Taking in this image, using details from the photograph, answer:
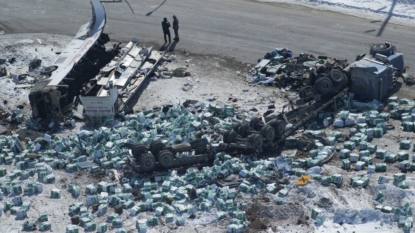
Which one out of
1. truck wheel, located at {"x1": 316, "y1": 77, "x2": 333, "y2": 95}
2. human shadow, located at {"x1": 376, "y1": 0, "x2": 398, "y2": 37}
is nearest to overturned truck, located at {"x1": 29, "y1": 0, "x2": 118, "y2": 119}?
truck wheel, located at {"x1": 316, "y1": 77, "x2": 333, "y2": 95}

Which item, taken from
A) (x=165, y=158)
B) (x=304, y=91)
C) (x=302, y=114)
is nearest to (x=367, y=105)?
(x=304, y=91)

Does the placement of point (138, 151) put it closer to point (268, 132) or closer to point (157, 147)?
point (157, 147)

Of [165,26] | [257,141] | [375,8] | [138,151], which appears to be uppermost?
[375,8]

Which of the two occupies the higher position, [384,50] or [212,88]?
[384,50]

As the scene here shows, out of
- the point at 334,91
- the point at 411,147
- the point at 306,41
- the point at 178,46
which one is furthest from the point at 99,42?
the point at 411,147

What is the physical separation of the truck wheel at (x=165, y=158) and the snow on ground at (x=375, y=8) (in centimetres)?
1456

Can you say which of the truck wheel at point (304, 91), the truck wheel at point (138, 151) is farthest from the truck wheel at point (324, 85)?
the truck wheel at point (138, 151)

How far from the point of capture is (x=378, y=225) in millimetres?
18109

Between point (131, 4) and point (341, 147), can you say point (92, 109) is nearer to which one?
point (341, 147)

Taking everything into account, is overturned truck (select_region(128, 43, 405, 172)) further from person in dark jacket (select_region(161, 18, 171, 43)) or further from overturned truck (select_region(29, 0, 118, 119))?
person in dark jacket (select_region(161, 18, 171, 43))

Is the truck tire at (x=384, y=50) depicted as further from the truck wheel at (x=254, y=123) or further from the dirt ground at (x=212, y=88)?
the truck wheel at (x=254, y=123)

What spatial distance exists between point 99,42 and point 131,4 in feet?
22.3

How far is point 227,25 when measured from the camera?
105 ft

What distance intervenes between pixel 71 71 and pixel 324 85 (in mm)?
8784
